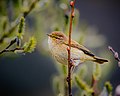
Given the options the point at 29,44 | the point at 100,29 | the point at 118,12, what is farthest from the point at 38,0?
the point at 118,12

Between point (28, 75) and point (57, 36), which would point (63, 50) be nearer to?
point (57, 36)

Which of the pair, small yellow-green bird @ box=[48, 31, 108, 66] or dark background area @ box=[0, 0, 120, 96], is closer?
small yellow-green bird @ box=[48, 31, 108, 66]

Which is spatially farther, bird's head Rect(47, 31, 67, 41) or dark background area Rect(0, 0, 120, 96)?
dark background area Rect(0, 0, 120, 96)

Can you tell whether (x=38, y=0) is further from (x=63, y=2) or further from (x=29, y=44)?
(x=29, y=44)

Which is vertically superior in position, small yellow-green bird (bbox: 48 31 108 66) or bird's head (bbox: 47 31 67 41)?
bird's head (bbox: 47 31 67 41)

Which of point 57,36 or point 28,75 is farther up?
point 57,36

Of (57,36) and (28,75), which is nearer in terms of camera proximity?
(57,36)

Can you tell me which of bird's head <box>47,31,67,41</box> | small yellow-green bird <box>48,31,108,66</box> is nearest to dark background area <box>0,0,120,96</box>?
small yellow-green bird <box>48,31,108,66</box>

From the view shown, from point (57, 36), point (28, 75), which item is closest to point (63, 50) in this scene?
point (57, 36)

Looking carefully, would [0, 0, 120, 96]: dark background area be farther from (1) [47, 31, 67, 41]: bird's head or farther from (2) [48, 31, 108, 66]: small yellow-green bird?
(1) [47, 31, 67, 41]: bird's head
